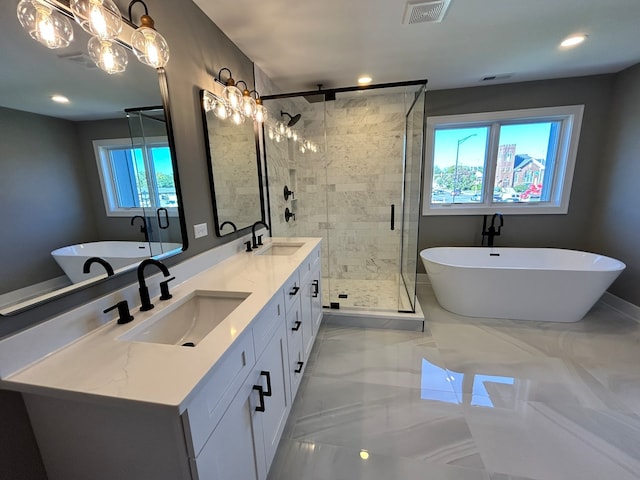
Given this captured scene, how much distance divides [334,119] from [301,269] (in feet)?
8.21

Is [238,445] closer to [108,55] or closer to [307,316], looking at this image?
[307,316]

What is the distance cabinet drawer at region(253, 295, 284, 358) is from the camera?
1.11 metres

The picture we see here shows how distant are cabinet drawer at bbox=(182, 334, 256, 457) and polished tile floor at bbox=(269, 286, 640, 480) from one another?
32.1 inches

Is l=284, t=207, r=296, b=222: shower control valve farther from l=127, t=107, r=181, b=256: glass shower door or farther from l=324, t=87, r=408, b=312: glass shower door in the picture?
l=127, t=107, r=181, b=256: glass shower door

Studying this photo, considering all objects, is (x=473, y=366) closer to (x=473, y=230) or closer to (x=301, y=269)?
(x=301, y=269)

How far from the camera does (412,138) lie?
3.06 metres

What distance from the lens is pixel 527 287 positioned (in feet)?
8.47

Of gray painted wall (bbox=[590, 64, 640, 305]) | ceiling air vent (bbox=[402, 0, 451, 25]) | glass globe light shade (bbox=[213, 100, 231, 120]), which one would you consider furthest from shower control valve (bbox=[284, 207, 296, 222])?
gray painted wall (bbox=[590, 64, 640, 305])

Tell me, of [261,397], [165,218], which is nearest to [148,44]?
[165,218]

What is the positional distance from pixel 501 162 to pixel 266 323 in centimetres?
363

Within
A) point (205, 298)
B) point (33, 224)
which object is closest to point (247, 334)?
point (205, 298)

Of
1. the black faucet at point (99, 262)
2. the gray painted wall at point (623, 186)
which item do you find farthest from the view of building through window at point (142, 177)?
the gray painted wall at point (623, 186)

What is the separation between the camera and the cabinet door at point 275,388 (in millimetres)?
1201

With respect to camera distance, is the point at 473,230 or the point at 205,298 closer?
the point at 205,298
